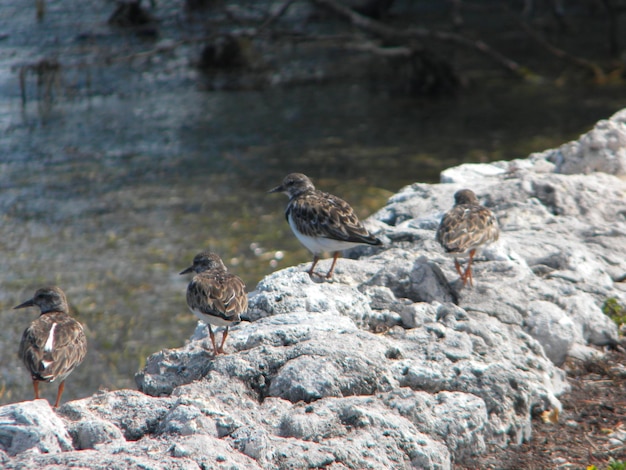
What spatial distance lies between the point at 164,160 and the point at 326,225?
8906 millimetres

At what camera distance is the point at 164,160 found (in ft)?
51.0

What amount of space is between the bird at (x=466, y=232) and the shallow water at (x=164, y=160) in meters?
3.76

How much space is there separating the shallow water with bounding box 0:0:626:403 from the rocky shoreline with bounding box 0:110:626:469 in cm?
325

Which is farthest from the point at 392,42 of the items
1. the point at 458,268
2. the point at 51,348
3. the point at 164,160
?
the point at 51,348

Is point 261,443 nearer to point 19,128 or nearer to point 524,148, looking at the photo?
point 524,148

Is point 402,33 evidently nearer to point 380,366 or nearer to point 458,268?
point 458,268

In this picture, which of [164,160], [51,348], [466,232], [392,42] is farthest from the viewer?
[392,42]

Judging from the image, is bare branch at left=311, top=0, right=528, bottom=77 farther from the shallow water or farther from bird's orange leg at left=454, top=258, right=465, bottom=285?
bird's orange leg at left=454, top=258, right=465, bottom=285

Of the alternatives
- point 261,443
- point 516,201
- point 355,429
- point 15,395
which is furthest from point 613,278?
point 15,395

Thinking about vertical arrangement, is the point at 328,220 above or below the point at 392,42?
above

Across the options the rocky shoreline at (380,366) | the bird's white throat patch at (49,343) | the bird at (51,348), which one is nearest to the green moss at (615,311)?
the rocky shoreline at (380,366)

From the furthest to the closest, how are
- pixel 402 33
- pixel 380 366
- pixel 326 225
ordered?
pixel 402 33 < pixel 326 225 < pixel 380 366

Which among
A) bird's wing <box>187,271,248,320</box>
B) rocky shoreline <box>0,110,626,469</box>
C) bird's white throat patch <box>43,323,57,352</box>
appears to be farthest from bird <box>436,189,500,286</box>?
bird's white throat patch <box>43,323,57,352</box>

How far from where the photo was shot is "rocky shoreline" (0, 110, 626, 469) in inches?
171
